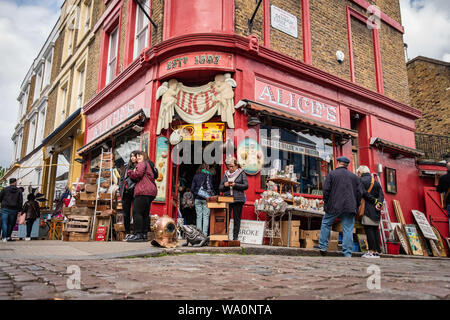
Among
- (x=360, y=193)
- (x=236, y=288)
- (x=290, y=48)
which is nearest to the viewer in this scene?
(x=236, y=288)

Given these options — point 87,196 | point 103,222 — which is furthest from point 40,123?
point 103,222

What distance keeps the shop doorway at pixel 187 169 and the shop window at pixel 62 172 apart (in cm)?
843

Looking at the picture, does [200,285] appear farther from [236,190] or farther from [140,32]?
[140,32]

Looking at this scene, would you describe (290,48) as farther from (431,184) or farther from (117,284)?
(117,284)

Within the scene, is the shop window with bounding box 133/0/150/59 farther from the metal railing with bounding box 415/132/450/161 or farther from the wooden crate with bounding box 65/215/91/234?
the metal railing with bounding box 415/132/450/161

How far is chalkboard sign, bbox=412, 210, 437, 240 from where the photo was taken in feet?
37.8

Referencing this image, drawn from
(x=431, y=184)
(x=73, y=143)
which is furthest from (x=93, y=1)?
(x=431, y=184)

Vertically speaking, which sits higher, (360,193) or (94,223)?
(360,193)

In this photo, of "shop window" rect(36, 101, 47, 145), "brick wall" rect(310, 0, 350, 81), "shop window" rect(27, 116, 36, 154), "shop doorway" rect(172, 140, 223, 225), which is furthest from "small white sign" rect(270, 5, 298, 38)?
"shop window" rect(27, 116, 36, 154)

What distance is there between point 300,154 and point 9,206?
8656 mm

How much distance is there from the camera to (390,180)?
1266cm

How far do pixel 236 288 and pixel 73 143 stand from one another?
15.7 meters
